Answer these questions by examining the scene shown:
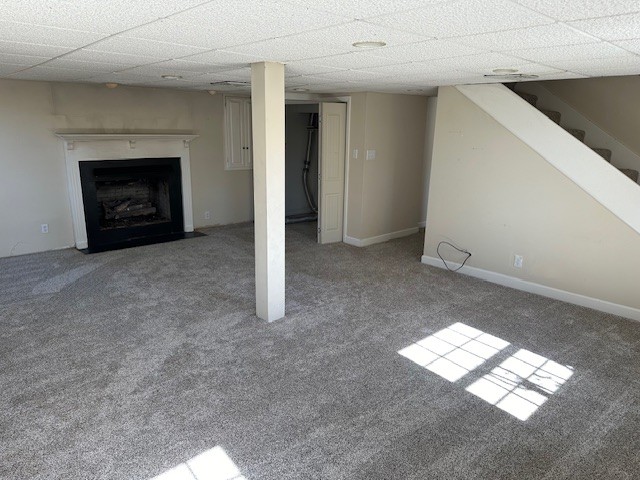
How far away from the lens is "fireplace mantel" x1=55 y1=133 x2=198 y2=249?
17.7 feet

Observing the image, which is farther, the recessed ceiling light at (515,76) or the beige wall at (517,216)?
the beige wall at (517,216)

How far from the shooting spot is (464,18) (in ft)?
6.08

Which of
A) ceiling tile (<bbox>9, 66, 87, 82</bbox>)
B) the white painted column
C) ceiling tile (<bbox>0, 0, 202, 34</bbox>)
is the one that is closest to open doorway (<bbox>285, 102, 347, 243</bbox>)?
the white painted column

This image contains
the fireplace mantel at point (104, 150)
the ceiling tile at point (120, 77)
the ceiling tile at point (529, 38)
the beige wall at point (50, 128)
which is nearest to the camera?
the ceiling tile at point (529, 38)

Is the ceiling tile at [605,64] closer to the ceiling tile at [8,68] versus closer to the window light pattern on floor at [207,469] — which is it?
the window light pattern on floor at [207,469]

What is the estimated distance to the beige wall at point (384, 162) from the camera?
5.80 metres

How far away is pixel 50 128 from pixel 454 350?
5091 millimetres

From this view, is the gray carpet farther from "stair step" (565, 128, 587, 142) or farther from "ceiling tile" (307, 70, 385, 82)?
"ceiling tile" (307, 70, 385, 82)

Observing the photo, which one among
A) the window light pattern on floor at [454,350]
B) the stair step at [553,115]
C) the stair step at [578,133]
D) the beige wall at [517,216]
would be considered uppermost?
the stair step at [553,115]

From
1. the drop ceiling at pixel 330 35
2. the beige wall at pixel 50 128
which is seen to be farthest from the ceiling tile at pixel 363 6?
the beige wall at pixel 50 128

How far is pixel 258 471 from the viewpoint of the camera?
212 centimetres

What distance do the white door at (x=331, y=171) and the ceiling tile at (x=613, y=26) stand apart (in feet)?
13.0

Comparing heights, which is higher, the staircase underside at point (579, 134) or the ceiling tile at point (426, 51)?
the ceiling tile at point (426, 51)

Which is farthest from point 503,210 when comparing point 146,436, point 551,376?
point 146,436
